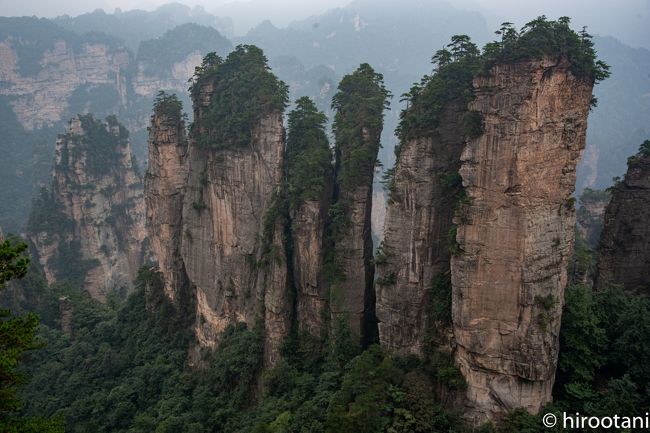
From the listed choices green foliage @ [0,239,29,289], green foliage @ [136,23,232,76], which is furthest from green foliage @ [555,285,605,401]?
green foliage @ [136,23,232,76]

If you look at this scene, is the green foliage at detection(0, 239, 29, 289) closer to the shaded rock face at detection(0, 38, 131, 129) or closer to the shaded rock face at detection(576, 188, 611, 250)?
the shaded rock face at detection(576, 188, 611, 250)

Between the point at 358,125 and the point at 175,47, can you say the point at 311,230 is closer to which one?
the point at 358,125

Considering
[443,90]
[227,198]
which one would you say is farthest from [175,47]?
[443,90]

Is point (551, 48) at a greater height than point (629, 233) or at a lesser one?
greater

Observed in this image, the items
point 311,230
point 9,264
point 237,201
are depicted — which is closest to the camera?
point 9,264

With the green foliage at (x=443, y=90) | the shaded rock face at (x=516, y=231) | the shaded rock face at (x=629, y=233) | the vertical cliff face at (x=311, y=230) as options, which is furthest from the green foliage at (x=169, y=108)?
the shaded rock face at (x=629, y=233)

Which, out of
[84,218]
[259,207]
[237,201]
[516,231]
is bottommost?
[84,218]
